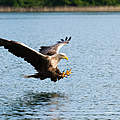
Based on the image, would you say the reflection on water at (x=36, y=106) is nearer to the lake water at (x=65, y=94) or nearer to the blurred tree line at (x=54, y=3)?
the lake water at (x=65, y=94)

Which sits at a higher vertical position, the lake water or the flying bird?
the flying bird

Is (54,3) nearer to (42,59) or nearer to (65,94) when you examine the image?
(65,94)

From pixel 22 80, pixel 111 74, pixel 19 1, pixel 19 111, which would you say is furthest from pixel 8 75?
pixel 19 1

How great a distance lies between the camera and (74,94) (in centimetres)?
1759

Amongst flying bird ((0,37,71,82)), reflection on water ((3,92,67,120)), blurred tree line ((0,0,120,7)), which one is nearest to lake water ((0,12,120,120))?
reflection on water ((3,92,67,120))

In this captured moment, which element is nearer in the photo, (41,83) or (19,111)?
(19,111)

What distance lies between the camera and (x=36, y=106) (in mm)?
16000

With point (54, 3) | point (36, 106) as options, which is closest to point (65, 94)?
point (36, 106)

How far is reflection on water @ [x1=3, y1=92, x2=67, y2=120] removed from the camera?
1482 cm

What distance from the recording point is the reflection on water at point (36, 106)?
1482cm

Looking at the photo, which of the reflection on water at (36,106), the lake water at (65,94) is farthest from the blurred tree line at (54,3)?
the reflection on water at (36,106)

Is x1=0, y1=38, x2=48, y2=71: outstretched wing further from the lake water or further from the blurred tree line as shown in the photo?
the blurred tree line

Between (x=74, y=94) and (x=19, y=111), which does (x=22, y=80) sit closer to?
(x=74, y=94)

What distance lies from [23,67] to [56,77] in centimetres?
816
